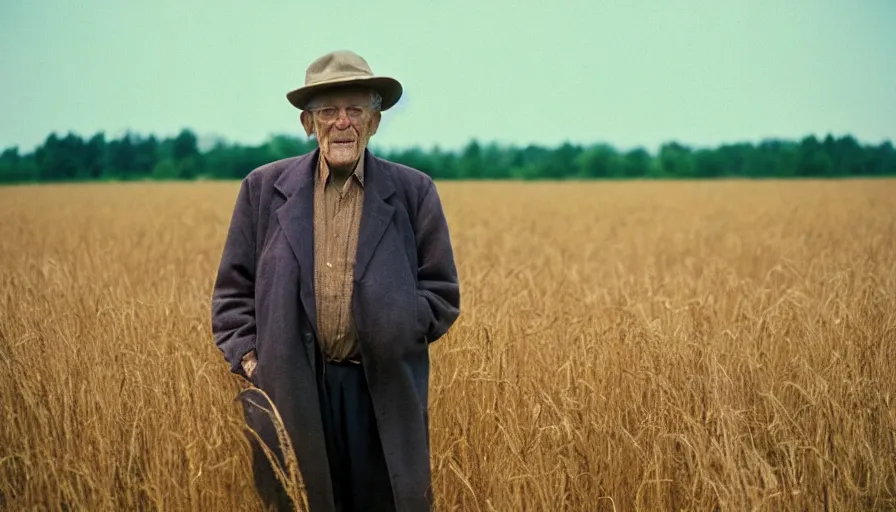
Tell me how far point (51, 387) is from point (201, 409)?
0.68m

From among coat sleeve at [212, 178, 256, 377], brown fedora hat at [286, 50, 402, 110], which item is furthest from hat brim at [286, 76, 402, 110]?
coat sleeve at [212, 178, 256, 377]

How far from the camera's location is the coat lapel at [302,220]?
2.36 m

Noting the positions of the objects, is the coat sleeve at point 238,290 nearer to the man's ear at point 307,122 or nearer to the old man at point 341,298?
the old man at point 341,298

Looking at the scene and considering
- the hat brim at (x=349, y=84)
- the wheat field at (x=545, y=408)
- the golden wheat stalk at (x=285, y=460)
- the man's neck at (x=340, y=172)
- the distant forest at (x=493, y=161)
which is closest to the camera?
the golden wheat stalk at (x=285, y=460)

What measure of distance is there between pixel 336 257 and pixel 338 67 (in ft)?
1.69

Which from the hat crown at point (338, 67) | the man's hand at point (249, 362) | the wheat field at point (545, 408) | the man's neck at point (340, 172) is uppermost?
the hat crown at point (338, 67)

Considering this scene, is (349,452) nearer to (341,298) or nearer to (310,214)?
(341,298)

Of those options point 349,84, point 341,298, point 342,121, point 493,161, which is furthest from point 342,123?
point 493,161

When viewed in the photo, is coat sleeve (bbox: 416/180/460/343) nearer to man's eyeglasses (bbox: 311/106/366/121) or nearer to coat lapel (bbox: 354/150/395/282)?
coat lapel (bbox: 354/150/395/282)

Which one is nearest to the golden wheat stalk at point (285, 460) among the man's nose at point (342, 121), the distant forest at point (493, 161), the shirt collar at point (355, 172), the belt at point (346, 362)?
the belt at point (346, 362)

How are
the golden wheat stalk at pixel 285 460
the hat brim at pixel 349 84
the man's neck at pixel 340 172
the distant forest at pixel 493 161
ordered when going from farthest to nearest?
the distant forest at pixel 493 161 → the man's neck at pixel 340 172 → the hat brim at pixel 349 84 → the golden wheat stalk at pixel 285 460

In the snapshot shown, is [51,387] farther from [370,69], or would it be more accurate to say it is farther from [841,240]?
[841,240]

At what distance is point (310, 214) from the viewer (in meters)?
Answer: 2.41

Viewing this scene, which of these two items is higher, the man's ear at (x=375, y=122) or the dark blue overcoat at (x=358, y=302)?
the man's ear at (x=375, y=122)
